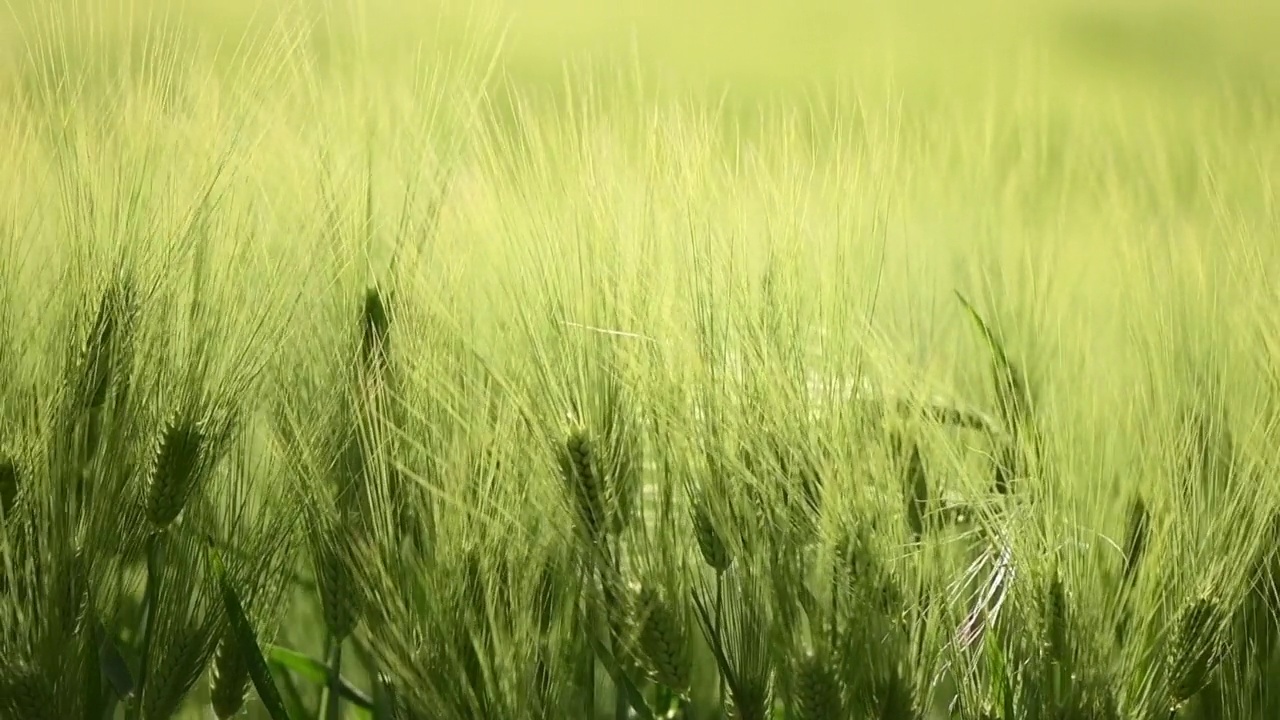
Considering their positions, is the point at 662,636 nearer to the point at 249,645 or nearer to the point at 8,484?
the point at 249,645

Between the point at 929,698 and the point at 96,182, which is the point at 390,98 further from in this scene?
the point at 929,698

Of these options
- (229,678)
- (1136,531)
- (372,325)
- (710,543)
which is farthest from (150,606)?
(1136,531)

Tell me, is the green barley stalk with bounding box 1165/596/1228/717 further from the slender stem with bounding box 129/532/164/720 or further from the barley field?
the slender stem with bounding box 129/532/164/720

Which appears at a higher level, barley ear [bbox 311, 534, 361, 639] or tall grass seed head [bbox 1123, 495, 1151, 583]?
tall grass seed head [bbox 1123, 495, 1151, 583]

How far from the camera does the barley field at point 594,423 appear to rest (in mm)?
514

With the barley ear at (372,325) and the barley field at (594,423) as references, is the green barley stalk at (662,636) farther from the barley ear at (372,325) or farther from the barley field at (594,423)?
the barley ear at (372,325)

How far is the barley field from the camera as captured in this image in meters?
0.51

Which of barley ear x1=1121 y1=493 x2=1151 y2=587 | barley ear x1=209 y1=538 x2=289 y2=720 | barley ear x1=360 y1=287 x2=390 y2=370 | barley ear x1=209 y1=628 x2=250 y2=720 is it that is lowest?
barley ear x1=209 y1=628 x2=250 y2=720

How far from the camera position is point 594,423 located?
1.75 ft

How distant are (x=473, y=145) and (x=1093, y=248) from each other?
438mm

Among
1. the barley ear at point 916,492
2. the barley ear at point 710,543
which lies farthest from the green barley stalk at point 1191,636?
the barley ear at point 710,543

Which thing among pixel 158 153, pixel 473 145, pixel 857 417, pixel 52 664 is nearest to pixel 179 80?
pixel 158 153

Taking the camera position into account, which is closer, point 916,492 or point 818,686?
point 818,686

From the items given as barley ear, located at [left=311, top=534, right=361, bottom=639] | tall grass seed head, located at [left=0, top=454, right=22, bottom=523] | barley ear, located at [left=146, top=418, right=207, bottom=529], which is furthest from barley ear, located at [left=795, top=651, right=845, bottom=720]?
tall grass seed head, located at [left=0, top=454, right=22, bottom=523]
